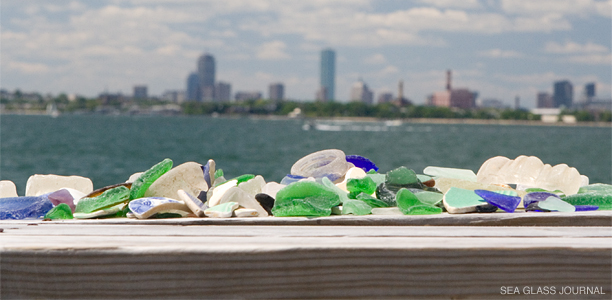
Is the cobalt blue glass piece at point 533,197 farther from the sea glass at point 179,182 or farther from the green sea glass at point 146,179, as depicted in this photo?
the green sea glass at point 146,179

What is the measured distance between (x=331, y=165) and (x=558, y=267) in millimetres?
1859

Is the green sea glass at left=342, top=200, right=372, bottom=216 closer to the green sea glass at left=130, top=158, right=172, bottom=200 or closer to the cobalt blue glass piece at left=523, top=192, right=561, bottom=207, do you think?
the cobalt blue glass piece at left=523, top=192, right=561, bottom=207

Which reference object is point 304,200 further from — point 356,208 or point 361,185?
point 361,185

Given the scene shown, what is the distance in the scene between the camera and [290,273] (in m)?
1.12

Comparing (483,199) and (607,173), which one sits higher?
(483,199)

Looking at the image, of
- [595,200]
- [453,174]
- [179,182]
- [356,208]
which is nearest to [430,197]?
[356,208]

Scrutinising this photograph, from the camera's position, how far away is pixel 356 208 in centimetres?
193

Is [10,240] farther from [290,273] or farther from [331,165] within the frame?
[331,165]

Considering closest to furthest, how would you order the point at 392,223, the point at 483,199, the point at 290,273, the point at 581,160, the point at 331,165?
the point at 290,273 → the point at 392,223 → the point at 483,199 → the point at 331,165 → the point at 581,160

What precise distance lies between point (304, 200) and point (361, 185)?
1.98 ft

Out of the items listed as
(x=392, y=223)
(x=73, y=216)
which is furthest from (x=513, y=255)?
(x=73, y=216)

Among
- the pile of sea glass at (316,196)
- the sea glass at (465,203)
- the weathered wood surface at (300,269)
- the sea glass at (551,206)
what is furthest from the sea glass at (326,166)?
the weathered wood surface at (300,269)

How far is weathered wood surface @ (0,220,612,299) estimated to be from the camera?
3.63ft

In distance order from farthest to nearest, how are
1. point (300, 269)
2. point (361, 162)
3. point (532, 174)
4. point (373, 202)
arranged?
point (361, 162) < point (532, 174) < point (373, 202) < point (300, 269)
